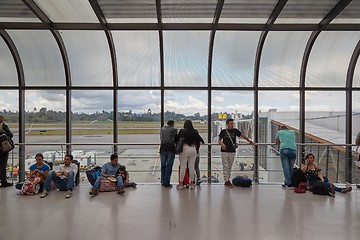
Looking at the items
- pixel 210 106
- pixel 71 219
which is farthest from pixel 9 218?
pixel 210 106

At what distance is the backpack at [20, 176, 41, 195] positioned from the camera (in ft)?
15.5

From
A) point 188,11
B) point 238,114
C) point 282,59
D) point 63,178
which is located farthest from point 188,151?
point 282,59

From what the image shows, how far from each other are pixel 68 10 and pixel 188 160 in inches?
144

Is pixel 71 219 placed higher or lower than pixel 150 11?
lower

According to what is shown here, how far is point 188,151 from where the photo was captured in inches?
201

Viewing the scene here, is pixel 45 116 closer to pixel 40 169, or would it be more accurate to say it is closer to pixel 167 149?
pixel 40 169

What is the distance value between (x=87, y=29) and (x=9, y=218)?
12.7 ft

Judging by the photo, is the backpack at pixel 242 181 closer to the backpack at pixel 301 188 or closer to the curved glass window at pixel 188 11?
the backpack at pixel 301 188

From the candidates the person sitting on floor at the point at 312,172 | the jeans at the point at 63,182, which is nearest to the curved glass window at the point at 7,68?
the jeans at the point at 63,182

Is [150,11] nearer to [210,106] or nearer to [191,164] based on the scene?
[210,106]

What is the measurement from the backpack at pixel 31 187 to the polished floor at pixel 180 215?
13cm

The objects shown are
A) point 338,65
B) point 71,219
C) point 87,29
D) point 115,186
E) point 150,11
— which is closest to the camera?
point 71,219

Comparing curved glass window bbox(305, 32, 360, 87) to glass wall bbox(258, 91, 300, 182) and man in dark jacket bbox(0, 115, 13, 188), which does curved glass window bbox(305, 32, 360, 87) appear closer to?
glass wall bbox(258, 91, 300, 182)

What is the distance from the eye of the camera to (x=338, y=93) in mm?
6523
